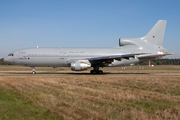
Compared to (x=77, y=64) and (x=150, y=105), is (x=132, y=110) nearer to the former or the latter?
(x=150, y=105)

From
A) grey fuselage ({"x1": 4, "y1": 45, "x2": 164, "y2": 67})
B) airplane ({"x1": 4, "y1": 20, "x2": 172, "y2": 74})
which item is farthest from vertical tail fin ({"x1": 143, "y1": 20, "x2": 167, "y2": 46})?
grey fuselage ({"x1": 4, "y1": 45, "x2": 164, "y2": 67})

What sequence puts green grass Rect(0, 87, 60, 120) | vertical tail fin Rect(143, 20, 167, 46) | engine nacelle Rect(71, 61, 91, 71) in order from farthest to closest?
vertical tail fin Rect(143, 20, 167, 46)
engine nacelle Rect(71, 61, 91, 71)
green grass Rect(0, 87, 60, 120)

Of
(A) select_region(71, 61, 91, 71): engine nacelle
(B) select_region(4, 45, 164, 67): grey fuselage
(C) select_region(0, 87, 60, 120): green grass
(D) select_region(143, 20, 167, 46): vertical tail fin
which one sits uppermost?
(D) select_region(143, 20, 167, 46): vertical tail fin

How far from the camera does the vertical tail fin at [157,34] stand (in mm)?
27266

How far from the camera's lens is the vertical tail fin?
89.5ft

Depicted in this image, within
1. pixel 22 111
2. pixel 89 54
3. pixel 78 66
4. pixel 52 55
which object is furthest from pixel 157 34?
pixel 22 111

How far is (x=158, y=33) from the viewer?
2736 cm

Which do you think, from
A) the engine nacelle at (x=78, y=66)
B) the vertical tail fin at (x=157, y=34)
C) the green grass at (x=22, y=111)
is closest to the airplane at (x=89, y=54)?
the vertical tail fin at (x=157, y=34)

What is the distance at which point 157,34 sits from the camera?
27375 millimetres

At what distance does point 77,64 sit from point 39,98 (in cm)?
1487

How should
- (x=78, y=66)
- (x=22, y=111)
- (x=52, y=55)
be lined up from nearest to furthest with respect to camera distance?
(x=22, y=111) < (x=78, y=66) < (x=52, y=55)

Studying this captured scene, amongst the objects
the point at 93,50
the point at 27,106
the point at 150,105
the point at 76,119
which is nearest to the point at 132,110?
the point at 150,105

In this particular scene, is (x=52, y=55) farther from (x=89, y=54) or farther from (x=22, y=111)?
(x=22, y=111)

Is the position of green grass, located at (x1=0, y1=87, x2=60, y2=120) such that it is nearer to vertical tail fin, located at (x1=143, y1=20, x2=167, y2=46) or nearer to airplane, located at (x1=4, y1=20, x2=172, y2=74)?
airplane, located at (x1=4, y1=20, x2=172, y2=74)
